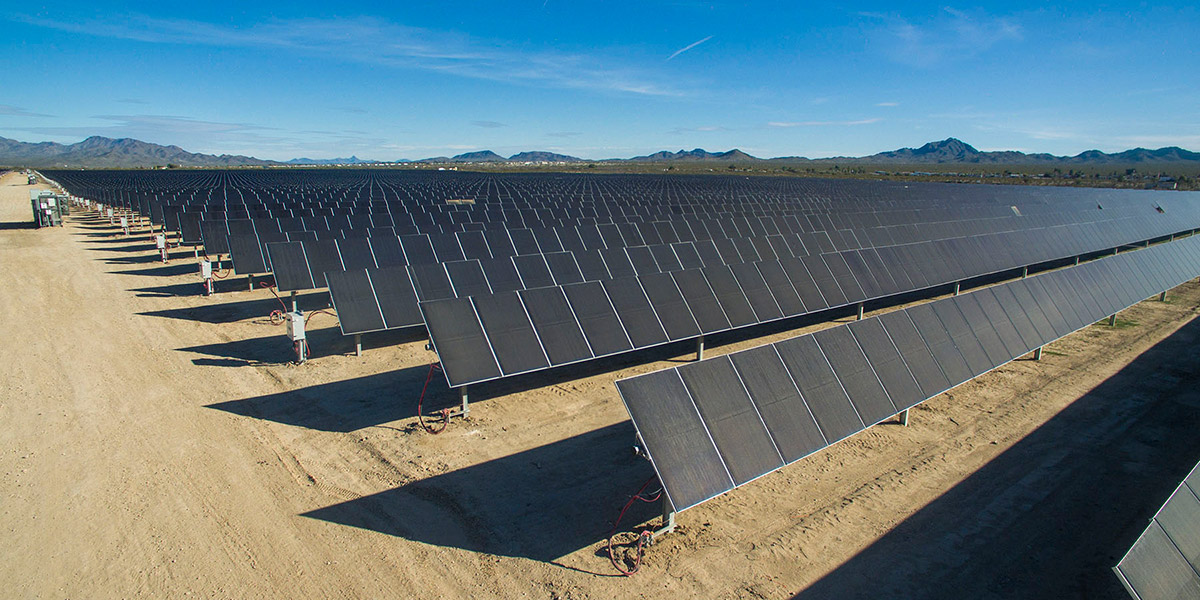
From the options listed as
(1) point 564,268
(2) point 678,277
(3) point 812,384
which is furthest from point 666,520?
(1) point 564,268

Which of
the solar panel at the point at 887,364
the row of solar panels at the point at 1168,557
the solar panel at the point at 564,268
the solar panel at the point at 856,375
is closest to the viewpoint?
the row of solar panels at the point at 1168,557

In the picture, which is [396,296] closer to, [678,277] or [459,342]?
[459,342]

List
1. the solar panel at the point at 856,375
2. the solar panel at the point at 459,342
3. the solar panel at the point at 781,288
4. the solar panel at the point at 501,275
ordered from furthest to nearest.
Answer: the solar panel at the point at 501,275 → the solar panel at the point at 781,288 → the solar panel at the point at 459,342 → the solar panel at the point at 856,375

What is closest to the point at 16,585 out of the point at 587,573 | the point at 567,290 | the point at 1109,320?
the point at 587,573

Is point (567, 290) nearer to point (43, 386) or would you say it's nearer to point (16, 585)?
point (16, 585)

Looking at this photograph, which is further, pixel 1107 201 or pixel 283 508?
pixel 1107 201

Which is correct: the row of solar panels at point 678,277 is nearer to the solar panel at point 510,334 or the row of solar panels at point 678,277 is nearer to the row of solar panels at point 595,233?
the solar panel at point 510,334

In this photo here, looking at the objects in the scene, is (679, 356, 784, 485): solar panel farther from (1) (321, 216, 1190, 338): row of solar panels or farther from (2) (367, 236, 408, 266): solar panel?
(2) (367, 236, 408, 266): solar panel

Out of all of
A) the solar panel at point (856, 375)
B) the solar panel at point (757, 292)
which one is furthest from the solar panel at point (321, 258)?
the solar panel at point (856, 375)
